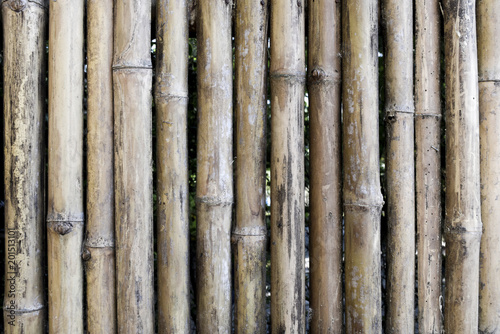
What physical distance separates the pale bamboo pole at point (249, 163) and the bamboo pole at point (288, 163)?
4cm

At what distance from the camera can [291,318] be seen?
1.07 metres

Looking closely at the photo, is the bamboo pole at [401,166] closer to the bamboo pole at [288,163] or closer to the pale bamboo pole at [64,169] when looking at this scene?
the bamboo pole at [288,163]

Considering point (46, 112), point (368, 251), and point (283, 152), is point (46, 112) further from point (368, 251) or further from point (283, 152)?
point (368, 251)

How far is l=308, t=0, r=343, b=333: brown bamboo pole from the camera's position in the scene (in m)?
1.08

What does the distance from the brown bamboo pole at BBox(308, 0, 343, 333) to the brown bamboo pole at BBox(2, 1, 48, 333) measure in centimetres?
69

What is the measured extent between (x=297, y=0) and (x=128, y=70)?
45cm

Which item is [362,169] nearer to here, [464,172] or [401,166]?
[401,166]

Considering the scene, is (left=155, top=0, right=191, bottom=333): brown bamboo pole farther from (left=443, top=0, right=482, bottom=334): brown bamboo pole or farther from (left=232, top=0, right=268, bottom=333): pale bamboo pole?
(left=443, top=0, right=482, bottom=334): brown bamboo pole

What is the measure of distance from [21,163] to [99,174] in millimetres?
188

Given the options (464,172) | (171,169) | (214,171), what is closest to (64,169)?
(171,169)

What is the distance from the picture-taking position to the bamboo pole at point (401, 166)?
42.9 inches

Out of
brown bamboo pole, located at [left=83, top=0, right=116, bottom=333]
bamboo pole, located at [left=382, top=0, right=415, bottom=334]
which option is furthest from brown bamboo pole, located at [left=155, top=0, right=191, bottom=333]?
bamboo pole, located at [left=382, top=0, right=415, bottom=334]

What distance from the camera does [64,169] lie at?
104 centimetres

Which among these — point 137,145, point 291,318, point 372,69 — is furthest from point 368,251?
point 137,145
